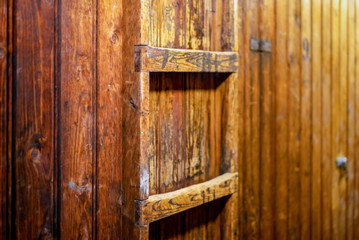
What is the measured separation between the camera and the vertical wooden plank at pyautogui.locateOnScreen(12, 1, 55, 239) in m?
1.06

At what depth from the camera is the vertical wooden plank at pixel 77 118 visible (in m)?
1.16

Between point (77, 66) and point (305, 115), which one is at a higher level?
point (77, 66)

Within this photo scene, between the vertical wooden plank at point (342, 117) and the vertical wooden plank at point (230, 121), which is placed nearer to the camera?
the vertical wooden plank at point (230, 121)

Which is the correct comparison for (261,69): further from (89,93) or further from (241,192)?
(89,93)

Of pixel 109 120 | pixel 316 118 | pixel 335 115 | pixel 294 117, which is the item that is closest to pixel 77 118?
pixel 109 120

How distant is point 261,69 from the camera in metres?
1.95

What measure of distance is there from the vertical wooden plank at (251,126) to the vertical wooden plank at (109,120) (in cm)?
81

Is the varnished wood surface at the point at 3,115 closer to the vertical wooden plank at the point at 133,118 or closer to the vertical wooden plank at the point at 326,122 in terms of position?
the vertical wooden plank at the point at 133,118

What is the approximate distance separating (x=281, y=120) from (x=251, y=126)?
283 mm

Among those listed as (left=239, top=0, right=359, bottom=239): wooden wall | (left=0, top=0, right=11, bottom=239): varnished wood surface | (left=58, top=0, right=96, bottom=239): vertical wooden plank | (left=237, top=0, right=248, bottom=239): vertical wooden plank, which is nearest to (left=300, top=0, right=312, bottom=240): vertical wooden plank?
(left=239, top=0, right=359, bottom=239): wooden wall

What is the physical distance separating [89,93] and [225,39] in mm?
705

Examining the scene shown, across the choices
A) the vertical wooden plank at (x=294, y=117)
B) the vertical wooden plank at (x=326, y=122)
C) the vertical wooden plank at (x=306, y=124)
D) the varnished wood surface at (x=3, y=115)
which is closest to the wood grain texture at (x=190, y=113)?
the varnished wood surface at (x=3, y=115)

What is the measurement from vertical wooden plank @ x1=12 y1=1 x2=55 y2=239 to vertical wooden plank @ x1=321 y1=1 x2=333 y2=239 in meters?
1.85

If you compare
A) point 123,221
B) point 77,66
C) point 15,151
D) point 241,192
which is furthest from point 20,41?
point 241,192
